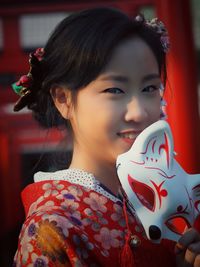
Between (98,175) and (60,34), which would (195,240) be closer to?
(98,175)

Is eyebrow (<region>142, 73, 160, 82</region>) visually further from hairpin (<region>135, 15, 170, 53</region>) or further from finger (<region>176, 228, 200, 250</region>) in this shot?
finger (<region>176, 228, 200, 250</region>)

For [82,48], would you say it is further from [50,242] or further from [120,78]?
[50,242]

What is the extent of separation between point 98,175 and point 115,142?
0.47 feet

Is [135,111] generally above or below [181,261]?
above

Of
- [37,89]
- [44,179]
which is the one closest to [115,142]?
[44,179]

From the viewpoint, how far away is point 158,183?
108cm

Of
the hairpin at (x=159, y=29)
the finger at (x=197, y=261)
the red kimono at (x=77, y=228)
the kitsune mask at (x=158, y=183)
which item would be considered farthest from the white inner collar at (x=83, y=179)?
the hairpin at (x=159, y=29)

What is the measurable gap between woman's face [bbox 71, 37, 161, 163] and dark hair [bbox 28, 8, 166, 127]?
0.03 m

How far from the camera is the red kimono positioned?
1086 millimetres

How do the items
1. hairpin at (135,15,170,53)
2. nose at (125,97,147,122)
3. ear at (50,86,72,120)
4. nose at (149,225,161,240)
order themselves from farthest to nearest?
hairpin at (135,15,170,53) → ear at (50,86,72,120) → nose at (125,97,147,122) → nose at (149,225,161,240)

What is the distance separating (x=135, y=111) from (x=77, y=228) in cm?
31

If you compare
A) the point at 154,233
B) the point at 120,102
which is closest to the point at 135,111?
the point at 120,102

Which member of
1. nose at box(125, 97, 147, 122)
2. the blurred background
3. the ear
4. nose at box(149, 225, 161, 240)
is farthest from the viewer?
the blurred background

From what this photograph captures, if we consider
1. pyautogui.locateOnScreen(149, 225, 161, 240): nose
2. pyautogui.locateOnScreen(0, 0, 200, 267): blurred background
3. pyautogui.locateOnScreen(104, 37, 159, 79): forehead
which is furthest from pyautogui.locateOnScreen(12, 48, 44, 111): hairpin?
pyautogui.locateOnScreen(149, 225, 161, 240): nose
